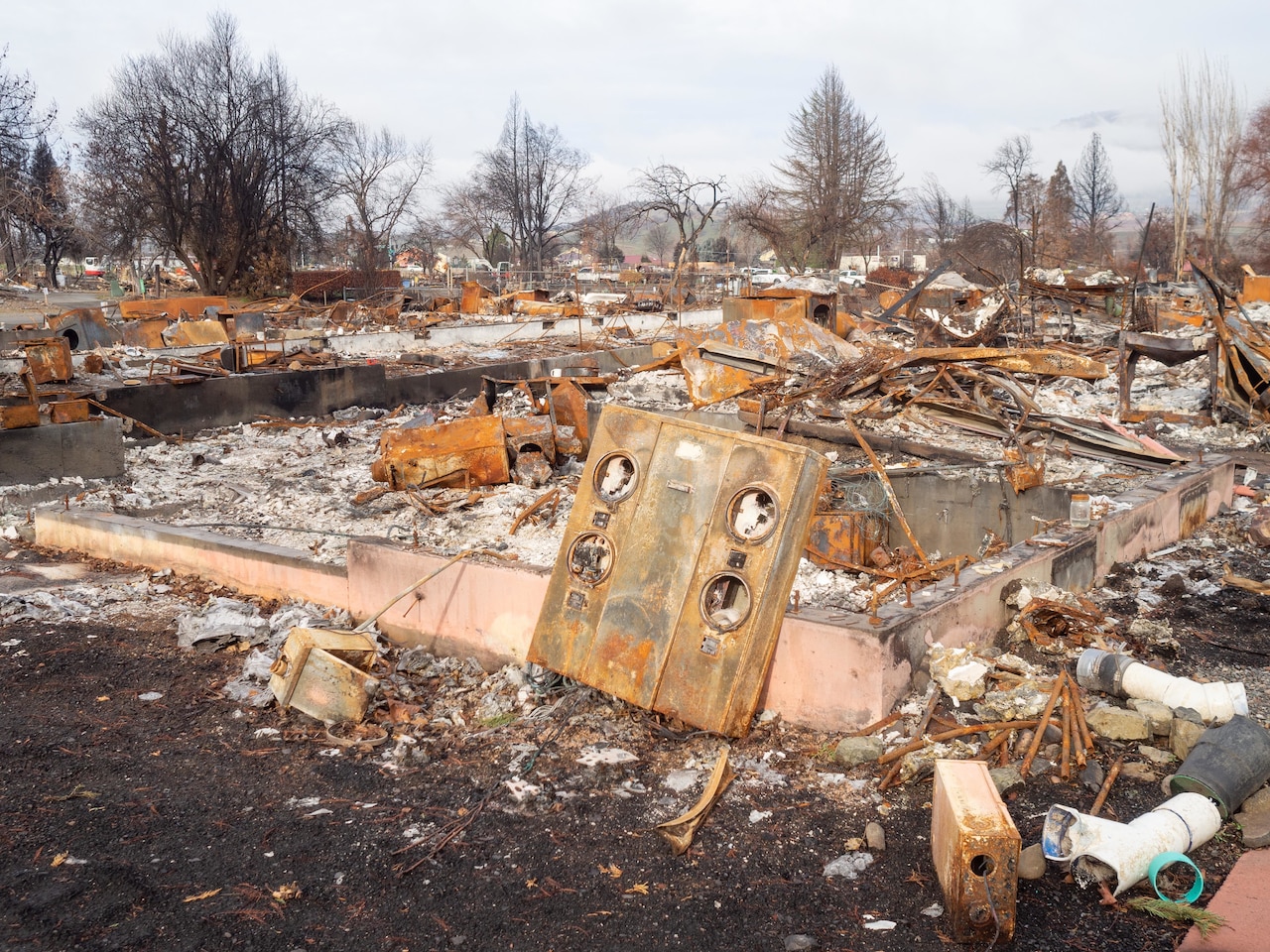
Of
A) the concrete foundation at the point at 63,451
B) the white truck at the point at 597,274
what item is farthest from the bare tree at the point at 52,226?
the concrete foundation at the point at 63,451

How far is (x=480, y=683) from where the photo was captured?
17.4ft

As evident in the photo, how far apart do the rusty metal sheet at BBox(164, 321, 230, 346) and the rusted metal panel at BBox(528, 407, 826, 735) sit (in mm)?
16309

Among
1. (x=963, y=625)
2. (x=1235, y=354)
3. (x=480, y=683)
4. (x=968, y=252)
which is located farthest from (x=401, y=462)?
(x=968, y=252)

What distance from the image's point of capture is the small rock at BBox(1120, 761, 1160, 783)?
3885mm

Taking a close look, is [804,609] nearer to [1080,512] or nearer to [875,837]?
[875,837]

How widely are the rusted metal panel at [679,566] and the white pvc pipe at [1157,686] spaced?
164cm

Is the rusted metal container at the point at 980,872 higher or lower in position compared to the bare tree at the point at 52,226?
lower

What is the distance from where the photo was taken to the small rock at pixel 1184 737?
3998 millimetres

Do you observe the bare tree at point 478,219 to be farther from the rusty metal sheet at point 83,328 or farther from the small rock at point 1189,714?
the small rock at point 1189,714

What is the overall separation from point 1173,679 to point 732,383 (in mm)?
7554

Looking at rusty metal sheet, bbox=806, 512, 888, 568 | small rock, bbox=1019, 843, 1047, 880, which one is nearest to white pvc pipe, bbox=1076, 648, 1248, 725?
small rock, bbox=1019, 843, 1047, 880

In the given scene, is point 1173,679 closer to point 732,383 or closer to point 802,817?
point 802,817

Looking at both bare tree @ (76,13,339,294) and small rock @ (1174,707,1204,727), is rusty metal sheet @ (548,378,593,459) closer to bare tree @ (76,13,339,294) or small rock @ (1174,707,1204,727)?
small rock @ (1174,707,1204,727)

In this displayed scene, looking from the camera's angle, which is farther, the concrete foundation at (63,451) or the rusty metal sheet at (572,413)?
the rusty metal sheet at (572,413)
